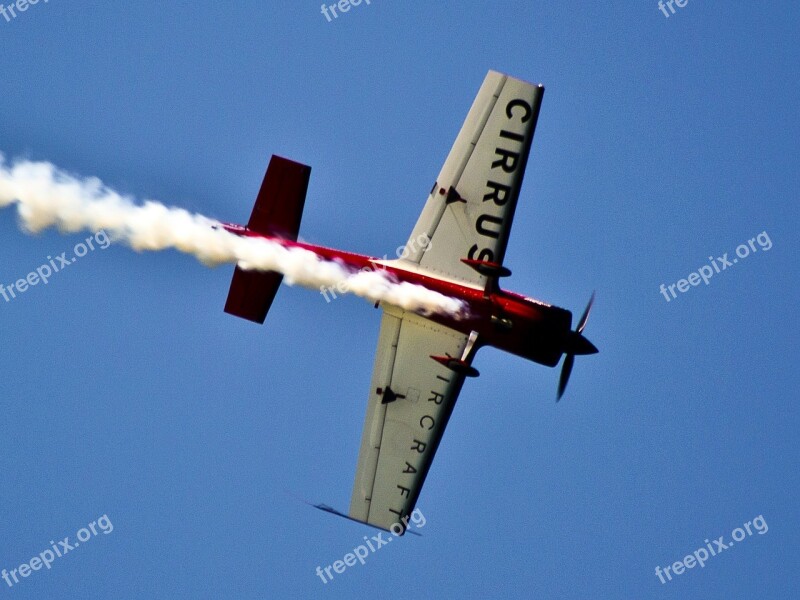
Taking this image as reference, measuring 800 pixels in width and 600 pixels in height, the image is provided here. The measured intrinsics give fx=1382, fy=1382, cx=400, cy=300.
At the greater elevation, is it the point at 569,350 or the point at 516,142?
the point at 516,142

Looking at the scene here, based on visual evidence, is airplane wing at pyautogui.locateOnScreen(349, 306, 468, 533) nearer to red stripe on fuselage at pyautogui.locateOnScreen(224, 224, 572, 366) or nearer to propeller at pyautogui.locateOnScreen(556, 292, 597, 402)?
red stripe on fuselage at pyautogui.locateOnScreen(224, 224, 572, 366)

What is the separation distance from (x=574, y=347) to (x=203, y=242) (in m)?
6.76

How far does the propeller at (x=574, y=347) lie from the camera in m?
24.2

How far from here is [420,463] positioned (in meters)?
25.9

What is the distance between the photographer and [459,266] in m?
24.4

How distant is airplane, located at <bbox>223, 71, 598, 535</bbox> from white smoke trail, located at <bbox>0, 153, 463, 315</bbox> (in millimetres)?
176

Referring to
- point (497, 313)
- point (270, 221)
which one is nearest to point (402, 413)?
point (497, 313)

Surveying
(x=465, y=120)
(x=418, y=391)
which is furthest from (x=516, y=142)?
(x=418, y=391)

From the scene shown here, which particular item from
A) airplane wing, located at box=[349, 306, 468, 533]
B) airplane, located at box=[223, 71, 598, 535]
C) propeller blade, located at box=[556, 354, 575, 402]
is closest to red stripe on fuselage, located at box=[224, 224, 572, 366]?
airplane, located at box=[223, 71, 598, 535]

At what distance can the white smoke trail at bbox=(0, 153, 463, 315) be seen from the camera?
23.7 metres

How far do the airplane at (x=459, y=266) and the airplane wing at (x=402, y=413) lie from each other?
26 millimetres

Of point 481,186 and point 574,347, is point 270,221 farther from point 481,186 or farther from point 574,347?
point 574,347

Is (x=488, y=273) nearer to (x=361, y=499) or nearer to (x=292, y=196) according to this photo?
(x=292, y=196)

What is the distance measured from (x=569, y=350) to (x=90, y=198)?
8.73m
